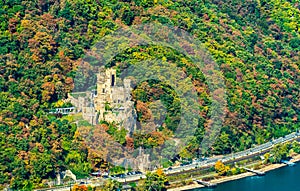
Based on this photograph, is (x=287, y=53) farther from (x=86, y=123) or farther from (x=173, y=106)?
(x=86, y=123)

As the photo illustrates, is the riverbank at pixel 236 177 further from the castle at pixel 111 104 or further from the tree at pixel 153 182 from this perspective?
the castle at pixel 111 104

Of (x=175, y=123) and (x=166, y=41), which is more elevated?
(x=166, y=41)

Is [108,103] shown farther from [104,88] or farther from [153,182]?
[153,182]

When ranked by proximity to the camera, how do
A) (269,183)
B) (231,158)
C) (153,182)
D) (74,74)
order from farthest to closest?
(231,158) < (74,74) < (269,183) < (153,182)

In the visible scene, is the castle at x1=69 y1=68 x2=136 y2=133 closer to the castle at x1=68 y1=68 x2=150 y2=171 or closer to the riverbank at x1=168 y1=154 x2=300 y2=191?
the castle at x1=68 y1=68 x2=150 y2=171

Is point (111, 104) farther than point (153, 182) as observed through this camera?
Yes

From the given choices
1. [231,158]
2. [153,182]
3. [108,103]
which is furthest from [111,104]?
[231,158]

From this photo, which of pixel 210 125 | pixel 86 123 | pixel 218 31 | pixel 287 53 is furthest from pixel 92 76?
pixel 287 53
